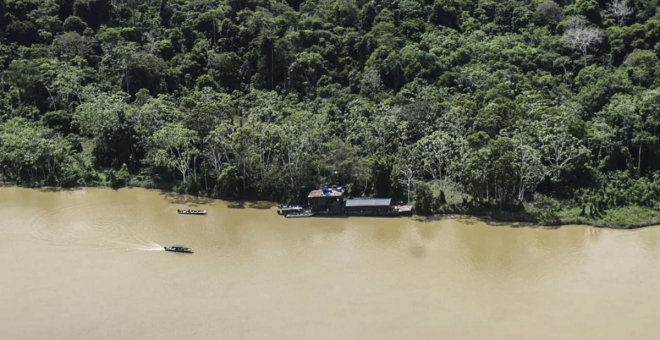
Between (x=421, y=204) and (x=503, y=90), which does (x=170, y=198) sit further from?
(x=503, y=90)

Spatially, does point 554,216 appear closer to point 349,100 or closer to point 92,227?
point 349,100

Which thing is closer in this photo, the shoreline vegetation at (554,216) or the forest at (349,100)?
the shoreline vegetation at (554,216)

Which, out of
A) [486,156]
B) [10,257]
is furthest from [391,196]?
[10,257]

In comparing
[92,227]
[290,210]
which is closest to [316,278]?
[290,210]

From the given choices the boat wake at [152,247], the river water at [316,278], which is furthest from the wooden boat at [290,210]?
the boat wake at [152,247]

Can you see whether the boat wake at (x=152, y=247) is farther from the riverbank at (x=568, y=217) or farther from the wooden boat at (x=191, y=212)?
the riverbank at (x=568, y=217)

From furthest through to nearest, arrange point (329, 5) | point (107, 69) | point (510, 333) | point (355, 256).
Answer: point (329, 5) → point (107, 69) → point (355, 256) → point (510, 333)
